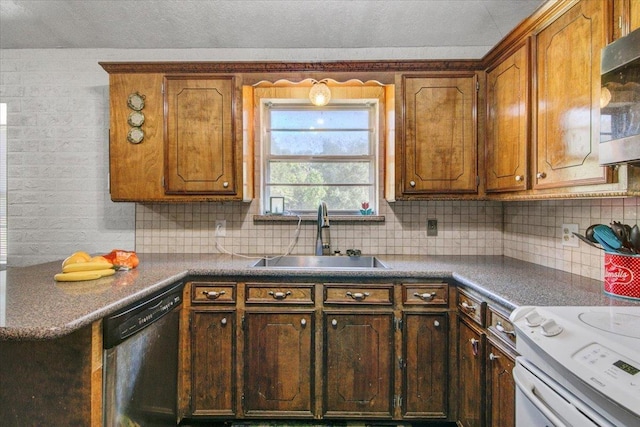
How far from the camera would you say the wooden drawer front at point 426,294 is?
192cm

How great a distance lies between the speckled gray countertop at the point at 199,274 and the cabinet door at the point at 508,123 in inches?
20.3

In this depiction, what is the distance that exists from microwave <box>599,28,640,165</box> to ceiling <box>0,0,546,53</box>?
135 centimetres

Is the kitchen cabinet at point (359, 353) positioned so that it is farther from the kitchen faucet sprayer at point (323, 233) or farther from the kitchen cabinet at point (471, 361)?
the kitchen faucet sprayer at point (323, 233)

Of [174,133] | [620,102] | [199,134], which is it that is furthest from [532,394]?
[174,133]

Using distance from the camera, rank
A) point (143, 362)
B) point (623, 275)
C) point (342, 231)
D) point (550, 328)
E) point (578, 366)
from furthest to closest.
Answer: point (342, 231)
point (143, 362)
point (623, 275)
point (550, 328)
point (578, 366)

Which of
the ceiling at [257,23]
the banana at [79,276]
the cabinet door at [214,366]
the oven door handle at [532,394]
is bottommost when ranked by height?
the cabinet door at [214,366]

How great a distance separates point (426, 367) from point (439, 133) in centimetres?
142

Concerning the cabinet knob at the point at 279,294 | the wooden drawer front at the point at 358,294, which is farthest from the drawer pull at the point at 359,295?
the cabinet knob at the point at 279,294

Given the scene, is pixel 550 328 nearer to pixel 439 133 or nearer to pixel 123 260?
pixel 439 133

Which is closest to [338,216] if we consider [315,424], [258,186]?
[258,186]

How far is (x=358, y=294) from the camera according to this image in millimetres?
1950

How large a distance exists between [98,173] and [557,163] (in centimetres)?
296

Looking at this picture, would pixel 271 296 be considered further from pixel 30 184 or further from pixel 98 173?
pixel 30 184

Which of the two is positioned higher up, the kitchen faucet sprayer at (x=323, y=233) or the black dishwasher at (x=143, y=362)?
the kitchen faucet sprayer at (x=323, y=233)
